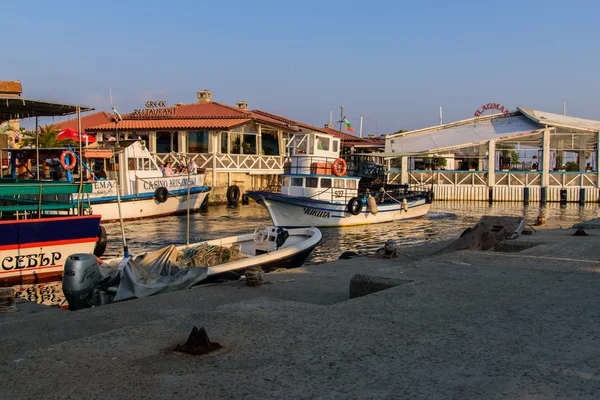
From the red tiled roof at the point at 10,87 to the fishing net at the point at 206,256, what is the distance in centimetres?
Result: 560

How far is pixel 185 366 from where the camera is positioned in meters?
4.04

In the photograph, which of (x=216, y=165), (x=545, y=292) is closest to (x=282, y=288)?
(x=545, y=292)

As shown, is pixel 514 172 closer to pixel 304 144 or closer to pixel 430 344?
pixel 304 144

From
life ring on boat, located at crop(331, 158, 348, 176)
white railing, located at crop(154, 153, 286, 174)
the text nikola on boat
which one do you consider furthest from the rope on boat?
white railing, located at crop(154, 153, 286, 174)

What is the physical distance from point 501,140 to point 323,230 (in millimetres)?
20807

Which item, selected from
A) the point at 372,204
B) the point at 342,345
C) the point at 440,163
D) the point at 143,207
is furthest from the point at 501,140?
the point at 342,345

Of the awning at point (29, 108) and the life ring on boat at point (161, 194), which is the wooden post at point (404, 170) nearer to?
the life ring on boat at point (161, 194)

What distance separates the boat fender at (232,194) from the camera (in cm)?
3425

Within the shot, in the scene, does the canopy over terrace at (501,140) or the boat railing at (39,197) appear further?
the canopy over terrace at (501,140)

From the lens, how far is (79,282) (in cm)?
858

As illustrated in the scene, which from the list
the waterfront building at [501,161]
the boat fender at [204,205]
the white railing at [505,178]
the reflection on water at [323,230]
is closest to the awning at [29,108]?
the reflection on water at [323,230]

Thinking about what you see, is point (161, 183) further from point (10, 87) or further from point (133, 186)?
point (10, 87)

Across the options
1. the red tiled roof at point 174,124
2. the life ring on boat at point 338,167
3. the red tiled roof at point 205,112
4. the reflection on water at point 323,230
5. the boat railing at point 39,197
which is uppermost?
the red tiled roof at point 205,112

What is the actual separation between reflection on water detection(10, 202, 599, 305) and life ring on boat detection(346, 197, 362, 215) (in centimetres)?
71
